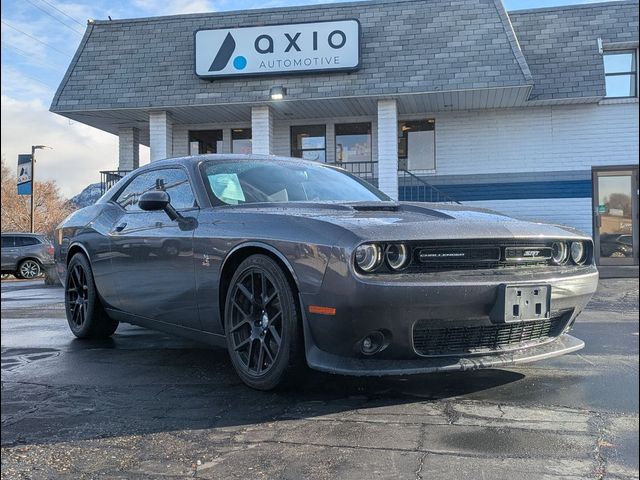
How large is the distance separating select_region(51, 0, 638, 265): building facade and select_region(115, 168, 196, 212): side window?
8741 millimetres

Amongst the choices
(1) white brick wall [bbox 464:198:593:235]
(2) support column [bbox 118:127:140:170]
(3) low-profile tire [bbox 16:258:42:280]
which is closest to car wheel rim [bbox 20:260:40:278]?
(3) low-profile tire [bbox 16:258:42:280]

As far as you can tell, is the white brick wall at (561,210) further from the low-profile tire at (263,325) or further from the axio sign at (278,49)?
the low-profile tire at (263,325)

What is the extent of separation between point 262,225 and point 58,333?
3.37 m

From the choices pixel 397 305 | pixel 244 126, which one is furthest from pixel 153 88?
pixel 397 305

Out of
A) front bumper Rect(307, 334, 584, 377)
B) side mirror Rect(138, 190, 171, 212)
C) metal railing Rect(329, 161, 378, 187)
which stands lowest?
front bumper Rect(307, 334, 584, 377)

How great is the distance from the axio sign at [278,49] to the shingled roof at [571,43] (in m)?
4.16

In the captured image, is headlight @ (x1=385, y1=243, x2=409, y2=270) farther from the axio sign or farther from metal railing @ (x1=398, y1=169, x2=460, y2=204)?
metal railing @ (x1=398, y1=169, x2=460, y2=204)

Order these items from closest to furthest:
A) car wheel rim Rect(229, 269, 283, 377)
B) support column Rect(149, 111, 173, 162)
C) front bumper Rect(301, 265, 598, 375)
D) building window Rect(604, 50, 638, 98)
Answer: front bumper Rect(301, 265, 598, 375)
car wheel rim Rect(229, 269, 283, 377)
building window Rect(604, 50, 638, 98)
support column Rect(149, 111, 173, 162)

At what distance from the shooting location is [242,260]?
3721 millimetres

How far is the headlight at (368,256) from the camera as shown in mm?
3029

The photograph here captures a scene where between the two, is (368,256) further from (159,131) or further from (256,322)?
(159,131)

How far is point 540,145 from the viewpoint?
46.4 feet

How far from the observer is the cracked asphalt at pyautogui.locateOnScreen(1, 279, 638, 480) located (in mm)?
2451

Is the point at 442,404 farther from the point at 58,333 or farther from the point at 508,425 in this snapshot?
the point at 58,333
